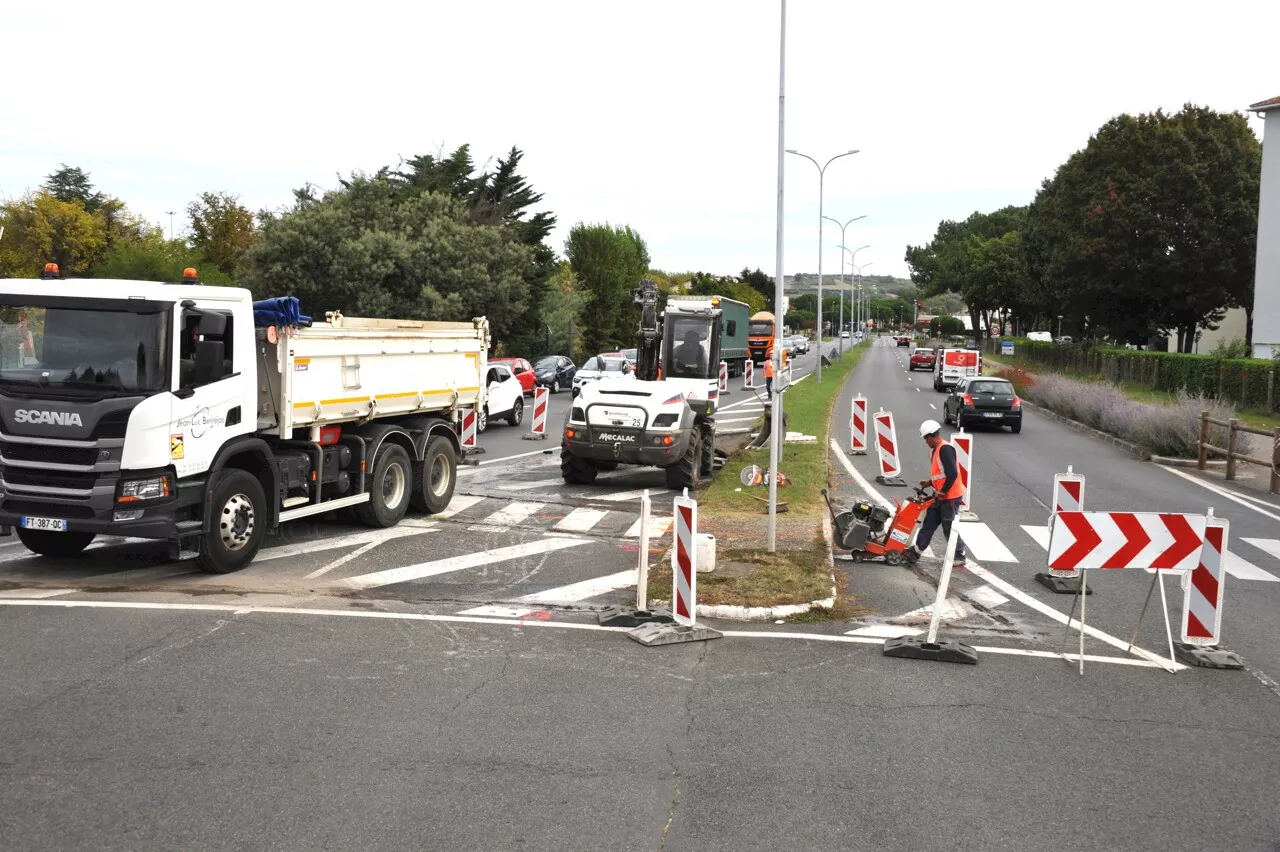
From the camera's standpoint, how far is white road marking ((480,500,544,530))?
14555 mm

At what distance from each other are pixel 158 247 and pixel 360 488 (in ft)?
151

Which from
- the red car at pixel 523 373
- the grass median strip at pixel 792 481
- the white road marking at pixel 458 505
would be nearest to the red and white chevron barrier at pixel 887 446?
the grass median strip at pixel 792 481

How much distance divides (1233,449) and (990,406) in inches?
386

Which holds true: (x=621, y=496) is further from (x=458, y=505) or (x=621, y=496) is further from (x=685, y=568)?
(x=685, y=568)

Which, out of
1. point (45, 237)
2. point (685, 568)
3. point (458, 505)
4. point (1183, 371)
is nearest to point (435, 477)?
point (458, 505)

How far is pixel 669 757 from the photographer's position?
247 inches

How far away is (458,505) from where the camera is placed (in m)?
15.9

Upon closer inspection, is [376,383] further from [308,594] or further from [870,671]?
[870,671]

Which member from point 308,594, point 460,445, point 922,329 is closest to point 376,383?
point 460,445

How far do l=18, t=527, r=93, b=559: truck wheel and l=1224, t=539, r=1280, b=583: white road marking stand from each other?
11.9 m

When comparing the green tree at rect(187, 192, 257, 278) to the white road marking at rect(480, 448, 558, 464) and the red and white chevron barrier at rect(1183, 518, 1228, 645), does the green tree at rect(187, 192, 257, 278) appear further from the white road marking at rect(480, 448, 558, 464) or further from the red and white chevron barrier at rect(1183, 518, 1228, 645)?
the red and white chevron barrier at rect(1183, 518, 1228, 645)

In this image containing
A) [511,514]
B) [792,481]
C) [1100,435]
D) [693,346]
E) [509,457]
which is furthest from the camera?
[1100,435]

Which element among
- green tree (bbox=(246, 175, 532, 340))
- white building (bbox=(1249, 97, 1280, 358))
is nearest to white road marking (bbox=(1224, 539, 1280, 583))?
green tree (bbox=(246, 175, 532, 340))

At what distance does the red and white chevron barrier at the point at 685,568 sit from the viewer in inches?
365
